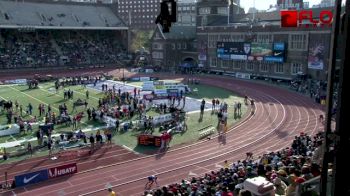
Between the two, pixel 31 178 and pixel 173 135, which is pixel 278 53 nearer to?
pixel 173 135

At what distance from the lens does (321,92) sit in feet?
150

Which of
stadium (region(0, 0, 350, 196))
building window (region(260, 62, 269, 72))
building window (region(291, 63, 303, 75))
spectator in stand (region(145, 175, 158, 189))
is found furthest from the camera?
building window (region(260, 62, 269, 72))

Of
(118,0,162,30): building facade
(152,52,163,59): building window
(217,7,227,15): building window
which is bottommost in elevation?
(152,52,163,59): building window

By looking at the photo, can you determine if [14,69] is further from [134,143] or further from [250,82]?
[134,143]

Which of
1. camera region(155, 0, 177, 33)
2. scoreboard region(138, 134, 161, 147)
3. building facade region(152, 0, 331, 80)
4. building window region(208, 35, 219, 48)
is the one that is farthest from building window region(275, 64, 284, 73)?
camera region(155, 0, 177, 33)

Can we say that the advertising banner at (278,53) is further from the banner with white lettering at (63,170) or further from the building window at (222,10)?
the banner with white lettering at (63,170)

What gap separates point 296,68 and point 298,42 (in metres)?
3.73

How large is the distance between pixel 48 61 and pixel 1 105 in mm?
35908

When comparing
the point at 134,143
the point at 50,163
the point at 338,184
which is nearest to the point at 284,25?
the point at 134,143

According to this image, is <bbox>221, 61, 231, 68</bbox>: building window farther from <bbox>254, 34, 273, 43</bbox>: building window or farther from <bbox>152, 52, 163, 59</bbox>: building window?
<bbox>152, 52, 163, 59</bbox>: building window

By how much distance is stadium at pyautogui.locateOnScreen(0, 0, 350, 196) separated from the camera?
1064 centimetres

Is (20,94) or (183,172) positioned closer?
(183,172)

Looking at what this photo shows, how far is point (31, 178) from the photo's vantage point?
795 inches

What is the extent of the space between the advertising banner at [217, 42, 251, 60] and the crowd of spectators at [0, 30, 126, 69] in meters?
23.4
